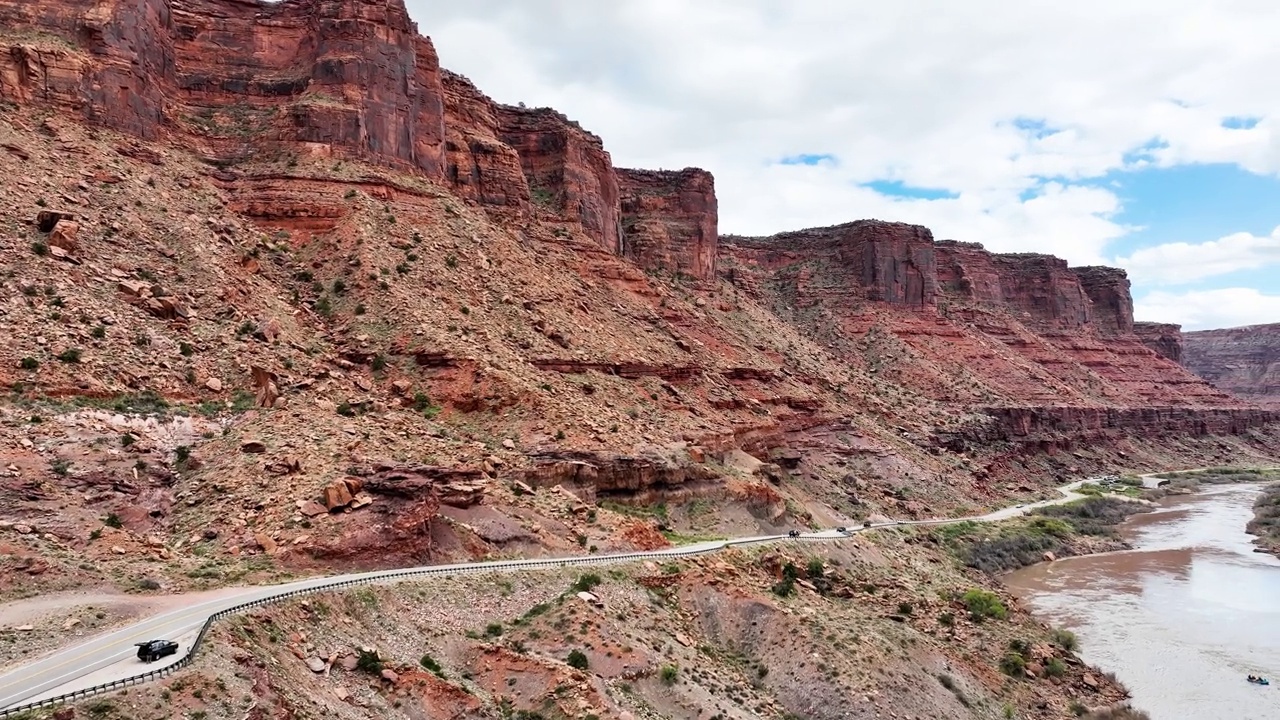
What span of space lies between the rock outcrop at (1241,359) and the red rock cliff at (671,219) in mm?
133366

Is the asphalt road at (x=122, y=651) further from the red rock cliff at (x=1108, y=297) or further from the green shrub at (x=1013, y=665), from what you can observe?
the red rock cliff at (x=1108, y=297)

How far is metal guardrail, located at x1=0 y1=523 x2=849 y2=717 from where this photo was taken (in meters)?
14.2

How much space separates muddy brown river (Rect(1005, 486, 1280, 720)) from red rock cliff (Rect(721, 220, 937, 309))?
40.2 metres

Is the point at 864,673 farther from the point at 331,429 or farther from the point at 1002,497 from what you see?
the point at 1002,497

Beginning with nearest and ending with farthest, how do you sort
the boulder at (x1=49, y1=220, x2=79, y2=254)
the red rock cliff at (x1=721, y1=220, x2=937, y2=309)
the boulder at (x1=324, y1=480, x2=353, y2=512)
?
1. the boulder at (x1=324, y1=480, x2=353, y2=512)
2. the boulder at (x1=49, y1=220, x2=79, y2=254)
3. the red rock cliff at (x1=721, y1=220, x2=937, y2=309)

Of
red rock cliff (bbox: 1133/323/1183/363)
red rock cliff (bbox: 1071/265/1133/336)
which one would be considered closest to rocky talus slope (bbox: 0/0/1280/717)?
red rock cliff (bbox: 1071/265/1133/336)

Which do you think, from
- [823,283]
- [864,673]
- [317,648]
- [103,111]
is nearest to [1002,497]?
[823,283]

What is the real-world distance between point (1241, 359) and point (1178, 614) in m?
165

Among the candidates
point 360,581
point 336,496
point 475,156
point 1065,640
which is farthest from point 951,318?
point 360,581

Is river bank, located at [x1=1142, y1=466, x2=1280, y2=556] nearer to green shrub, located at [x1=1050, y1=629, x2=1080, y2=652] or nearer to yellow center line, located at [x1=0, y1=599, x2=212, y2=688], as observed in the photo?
green shrub, located at [x1=1050, y1=629, x2=1080, y2=652]

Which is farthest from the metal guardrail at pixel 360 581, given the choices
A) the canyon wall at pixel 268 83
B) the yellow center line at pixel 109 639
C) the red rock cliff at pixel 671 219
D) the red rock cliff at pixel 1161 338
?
the red rock cliff at pixel 1161 338

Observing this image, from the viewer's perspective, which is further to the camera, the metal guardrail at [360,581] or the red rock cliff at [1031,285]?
the red rock cliff at [1031,285]

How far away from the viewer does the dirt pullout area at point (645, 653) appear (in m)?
18.2

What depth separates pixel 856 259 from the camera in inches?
3930
